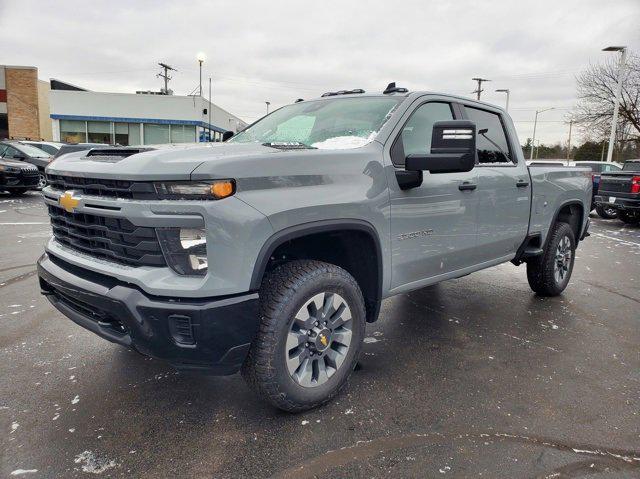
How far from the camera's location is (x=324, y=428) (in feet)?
8.68

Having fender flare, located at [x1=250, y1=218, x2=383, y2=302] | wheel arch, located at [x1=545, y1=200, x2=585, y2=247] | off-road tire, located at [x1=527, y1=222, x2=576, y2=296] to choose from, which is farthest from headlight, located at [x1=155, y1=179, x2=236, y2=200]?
wheel arch, located at [x1=545, y1=200, x2=585, y2=247]

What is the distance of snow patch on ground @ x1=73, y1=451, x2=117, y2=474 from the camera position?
226 cm

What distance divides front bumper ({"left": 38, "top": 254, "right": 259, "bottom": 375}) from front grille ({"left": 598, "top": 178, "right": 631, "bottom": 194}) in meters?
12.4

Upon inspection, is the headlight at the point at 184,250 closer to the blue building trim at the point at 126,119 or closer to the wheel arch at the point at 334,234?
the wheel arch at the point at 334,234

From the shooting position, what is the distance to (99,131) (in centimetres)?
3156

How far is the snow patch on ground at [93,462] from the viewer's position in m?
2.26

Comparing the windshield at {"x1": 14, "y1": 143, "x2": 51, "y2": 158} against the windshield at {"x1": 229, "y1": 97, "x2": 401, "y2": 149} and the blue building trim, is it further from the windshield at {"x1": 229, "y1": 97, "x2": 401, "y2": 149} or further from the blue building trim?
the blue building trim

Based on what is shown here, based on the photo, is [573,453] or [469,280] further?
[469,280]

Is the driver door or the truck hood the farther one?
the driver door

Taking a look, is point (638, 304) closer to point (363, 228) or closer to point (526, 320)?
point (526, 320)

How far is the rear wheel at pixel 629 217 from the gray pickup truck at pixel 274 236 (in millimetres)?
10913

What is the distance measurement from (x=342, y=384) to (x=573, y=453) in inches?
49.7

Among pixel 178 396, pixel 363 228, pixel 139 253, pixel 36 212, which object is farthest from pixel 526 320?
pixel 36 212

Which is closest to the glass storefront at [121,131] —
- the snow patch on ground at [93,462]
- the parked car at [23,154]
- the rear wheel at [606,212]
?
the parked car at [23,154]
